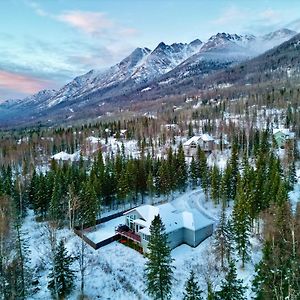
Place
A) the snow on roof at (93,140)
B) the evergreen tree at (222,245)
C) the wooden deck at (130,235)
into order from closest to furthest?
the evergreen tree at (222,245) < the wooden deck at (130,235) < the snow on roof at (93,140)

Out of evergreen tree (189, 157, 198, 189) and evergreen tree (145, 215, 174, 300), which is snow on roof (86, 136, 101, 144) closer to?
evergreen tree (189, 157, 198, 189)

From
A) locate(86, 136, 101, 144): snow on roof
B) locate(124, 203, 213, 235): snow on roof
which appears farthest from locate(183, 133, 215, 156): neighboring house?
locate(124, 203, 213, 235): snow on roof

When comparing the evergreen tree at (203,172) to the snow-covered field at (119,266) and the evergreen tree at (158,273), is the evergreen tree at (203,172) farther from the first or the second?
the evergreen tree at (158,273)

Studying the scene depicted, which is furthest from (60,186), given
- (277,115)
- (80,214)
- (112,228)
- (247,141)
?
(277,115)

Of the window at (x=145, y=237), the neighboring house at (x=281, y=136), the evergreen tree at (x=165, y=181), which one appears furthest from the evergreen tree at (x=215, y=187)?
the neighboring house at (x=281, y=136)

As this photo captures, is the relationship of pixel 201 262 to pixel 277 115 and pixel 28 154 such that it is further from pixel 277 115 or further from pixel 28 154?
pixel 277 115

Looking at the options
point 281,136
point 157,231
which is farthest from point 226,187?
point 281,136

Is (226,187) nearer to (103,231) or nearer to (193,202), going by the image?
(193,202)
